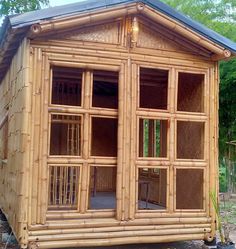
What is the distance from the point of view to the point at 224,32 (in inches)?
467

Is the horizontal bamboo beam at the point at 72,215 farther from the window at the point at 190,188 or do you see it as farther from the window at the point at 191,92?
the window at the point at 191,92

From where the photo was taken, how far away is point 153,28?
5.76 metres

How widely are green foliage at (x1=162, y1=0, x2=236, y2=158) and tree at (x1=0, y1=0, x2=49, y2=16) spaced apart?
572 centimetres

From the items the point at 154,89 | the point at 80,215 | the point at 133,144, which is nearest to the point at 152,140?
the point at 154,89

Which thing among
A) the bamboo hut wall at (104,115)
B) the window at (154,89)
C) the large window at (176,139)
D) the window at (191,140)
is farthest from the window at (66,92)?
the window at (191,140)

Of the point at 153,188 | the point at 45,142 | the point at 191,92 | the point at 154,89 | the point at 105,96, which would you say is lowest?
the point at 153,188

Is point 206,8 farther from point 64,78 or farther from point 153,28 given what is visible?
point 153,28

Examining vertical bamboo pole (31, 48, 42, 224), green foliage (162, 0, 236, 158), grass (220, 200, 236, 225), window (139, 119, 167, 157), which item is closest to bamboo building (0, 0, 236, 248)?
vertical bamboo pole (31, 48, 42, 224)

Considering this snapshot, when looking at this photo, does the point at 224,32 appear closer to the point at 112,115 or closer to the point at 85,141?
the point at 112,115

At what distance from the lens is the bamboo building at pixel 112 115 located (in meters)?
5.03

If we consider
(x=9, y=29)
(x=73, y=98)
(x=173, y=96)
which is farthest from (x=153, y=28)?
(x=73, y=98)

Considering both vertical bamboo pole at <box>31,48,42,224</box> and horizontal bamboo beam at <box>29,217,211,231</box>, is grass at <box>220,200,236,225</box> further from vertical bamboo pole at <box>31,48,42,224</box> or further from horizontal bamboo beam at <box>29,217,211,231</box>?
vertical bamboo pole at <box>31,48,42,224</box>

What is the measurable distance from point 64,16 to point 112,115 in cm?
154

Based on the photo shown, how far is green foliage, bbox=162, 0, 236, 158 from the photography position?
11.5 metres
